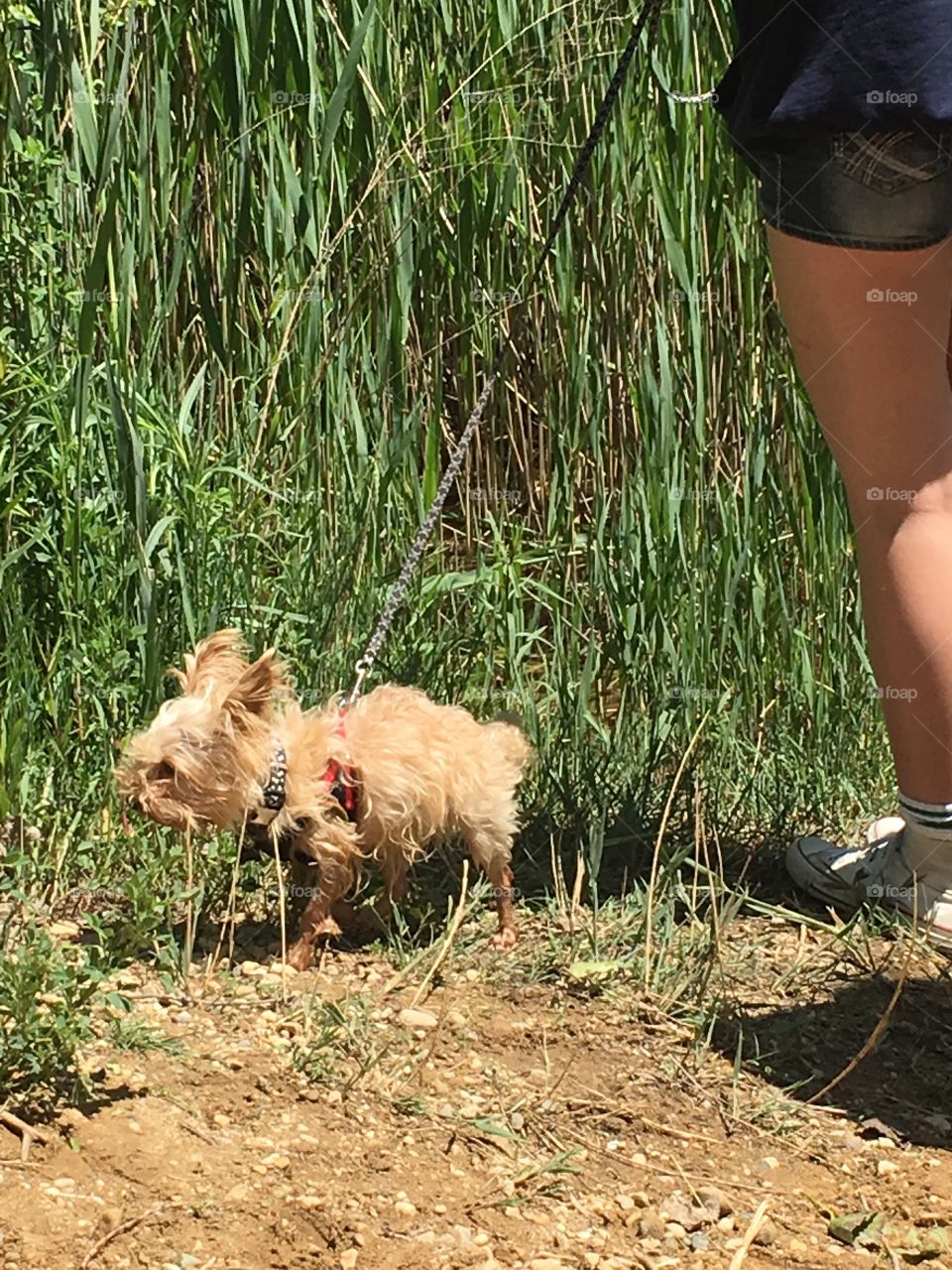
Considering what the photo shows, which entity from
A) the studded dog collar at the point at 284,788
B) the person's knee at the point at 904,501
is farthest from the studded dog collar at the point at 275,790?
the person's knee at the point at 904,501

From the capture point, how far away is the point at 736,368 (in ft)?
14.4

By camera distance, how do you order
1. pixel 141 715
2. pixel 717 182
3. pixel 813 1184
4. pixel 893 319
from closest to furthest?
1. pixel 813 1184
2. pixel 893 319
3. pixel 141 715
4. pixel 717 182

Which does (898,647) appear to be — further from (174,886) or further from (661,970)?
(174,886)

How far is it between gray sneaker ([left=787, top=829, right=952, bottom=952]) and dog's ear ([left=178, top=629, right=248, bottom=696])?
1.28m

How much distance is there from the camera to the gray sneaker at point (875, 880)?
3.25 m

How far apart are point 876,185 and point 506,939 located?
5.18 feet

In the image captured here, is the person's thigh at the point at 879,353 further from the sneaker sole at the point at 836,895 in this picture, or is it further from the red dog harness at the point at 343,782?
the red dog harness at the point at 343,782

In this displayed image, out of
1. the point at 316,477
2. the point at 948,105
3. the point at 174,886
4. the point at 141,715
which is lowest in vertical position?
the point at 174,886

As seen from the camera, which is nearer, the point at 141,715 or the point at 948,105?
the point at 948,105

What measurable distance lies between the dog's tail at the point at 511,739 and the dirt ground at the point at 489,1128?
409 mm

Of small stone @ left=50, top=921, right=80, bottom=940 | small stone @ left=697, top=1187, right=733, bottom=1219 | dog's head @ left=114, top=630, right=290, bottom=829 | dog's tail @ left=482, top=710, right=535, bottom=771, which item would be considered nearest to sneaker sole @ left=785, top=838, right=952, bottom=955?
dog's tail @ left=482, top=710, right=535, bottom=771

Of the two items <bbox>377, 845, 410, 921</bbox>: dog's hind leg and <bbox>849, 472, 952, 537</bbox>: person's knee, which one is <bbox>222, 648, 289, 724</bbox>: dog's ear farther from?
<bbox>849, 472, 952, 537</bbox>: person's knee

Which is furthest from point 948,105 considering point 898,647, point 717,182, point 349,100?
point 349,100

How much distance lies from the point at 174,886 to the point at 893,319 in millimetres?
1735
